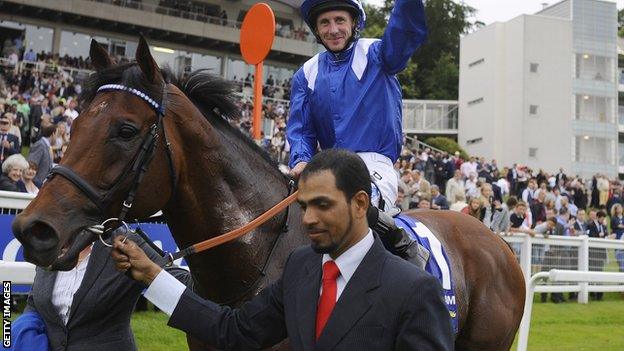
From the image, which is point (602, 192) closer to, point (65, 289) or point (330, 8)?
point (330, 8)

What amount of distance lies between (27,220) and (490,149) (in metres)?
41.3

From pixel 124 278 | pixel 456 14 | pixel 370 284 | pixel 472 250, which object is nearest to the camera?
pixel 370 284

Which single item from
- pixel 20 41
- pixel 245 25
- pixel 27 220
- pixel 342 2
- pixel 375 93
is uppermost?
pixel 20 41

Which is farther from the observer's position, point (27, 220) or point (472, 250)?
point (472, 250)

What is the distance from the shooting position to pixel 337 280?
238cm

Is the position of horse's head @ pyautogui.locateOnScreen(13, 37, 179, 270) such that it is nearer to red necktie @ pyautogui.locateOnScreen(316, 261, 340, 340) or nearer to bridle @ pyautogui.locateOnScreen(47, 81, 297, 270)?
bridle @ pyautogui.locateOnScreen(47, 81, 297, 270)

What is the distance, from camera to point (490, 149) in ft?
138

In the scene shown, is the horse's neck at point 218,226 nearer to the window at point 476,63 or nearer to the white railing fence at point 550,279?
the white railing fence at point 550,279

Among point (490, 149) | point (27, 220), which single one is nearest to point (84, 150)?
point (27, 220)

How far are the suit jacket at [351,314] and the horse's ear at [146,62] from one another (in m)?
0.95

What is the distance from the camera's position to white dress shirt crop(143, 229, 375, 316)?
235 centimetres

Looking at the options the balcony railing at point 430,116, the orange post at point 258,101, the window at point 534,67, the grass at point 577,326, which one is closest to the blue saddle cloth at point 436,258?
the orange post at point 258,101

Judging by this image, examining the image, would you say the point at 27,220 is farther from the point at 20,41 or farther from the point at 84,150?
the point at 20,41

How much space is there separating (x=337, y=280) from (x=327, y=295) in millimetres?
58
